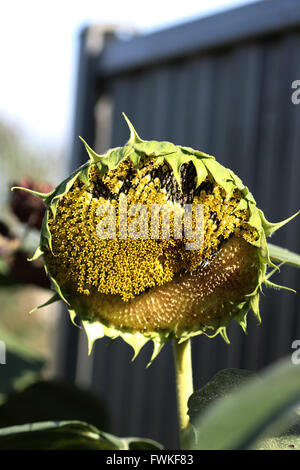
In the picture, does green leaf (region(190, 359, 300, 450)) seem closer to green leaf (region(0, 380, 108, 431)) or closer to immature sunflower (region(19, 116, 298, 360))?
immature sunflower (region(19, 116, 298, 360))

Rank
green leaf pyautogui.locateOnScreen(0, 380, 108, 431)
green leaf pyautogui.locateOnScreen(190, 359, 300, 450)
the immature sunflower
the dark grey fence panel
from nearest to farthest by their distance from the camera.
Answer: green leaf pyautogui.locateOnScreen(190, 359, 300, 450) < the immature sunflower < green leaf pyautogui.locateOnScreen(0, 380, 108, 431) < the dark grey fence panel

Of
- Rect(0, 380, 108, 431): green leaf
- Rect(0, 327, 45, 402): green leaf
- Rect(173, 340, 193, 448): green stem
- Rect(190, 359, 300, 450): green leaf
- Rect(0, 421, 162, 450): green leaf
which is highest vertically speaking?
Rect(190, 359, 300, 450): green leaf

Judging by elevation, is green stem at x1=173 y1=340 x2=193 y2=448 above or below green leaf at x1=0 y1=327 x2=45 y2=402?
above

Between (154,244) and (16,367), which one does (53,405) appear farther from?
(154,244)

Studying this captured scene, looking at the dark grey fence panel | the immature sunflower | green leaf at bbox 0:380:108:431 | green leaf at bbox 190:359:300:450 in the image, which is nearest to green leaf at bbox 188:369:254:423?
the immature sunflower

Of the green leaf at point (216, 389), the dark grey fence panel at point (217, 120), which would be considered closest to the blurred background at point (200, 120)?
the dark grey fence panel at point (217, 120)

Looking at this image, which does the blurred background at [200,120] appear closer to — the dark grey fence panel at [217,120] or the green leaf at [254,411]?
the dark grey fence panel at [217,120]
